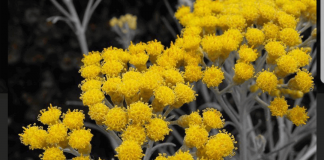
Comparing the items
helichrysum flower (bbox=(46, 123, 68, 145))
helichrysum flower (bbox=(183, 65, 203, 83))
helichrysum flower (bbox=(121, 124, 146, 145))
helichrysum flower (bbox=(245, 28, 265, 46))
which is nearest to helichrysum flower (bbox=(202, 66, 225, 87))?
helichrysum flower (bbox=(183, 65, 203, 83))

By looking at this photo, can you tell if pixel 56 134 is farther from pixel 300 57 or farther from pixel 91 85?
pixel 300 57

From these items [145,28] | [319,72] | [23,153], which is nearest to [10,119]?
[23,153]

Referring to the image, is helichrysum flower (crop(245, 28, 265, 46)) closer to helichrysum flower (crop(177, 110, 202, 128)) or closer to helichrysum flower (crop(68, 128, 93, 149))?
helichrysum flower (crop(177, 110, 202, 128))

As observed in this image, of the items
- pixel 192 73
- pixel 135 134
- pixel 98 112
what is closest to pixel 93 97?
pixel 98 112

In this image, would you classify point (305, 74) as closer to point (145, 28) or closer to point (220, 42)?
point (220, 42)

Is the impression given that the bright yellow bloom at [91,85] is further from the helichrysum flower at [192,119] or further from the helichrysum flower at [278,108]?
the helichrysum flower at [278,108]

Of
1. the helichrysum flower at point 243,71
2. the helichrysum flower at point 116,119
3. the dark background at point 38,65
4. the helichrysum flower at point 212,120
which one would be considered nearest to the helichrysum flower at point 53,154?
the helichrysum flower at point 116,119

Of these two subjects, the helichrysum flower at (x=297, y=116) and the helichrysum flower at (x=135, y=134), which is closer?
the helichrysum flower at (x=135, y=134)
